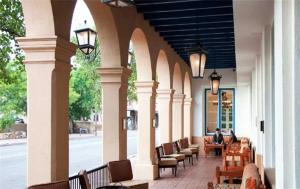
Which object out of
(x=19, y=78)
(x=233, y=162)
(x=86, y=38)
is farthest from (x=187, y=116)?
(x=86, y=38)

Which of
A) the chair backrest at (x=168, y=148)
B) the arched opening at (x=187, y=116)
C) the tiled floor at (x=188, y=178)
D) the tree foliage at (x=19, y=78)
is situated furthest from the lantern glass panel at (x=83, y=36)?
the arched opening at (x=187, y=116)

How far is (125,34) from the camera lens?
28.5 feet

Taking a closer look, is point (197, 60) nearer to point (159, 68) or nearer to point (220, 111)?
point (159, 68)

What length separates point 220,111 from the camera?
20.9 metres

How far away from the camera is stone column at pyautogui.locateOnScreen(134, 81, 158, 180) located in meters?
11.0

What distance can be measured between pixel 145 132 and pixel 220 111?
10.4 meters

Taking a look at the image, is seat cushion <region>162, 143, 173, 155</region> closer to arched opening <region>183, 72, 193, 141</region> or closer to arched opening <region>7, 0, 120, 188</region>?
arched opening <region>183, 72, 193, 141</region>

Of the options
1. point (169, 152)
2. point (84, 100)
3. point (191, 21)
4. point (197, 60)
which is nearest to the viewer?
point (197, 60)

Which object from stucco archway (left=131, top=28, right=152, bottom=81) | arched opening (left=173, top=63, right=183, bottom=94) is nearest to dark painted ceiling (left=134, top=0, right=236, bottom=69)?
stucco archway (left=131, top=28, right=152, bottom=81)

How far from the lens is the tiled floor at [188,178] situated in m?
10.3

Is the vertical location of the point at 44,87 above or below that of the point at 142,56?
below

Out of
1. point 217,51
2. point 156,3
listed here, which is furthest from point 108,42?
point 217,51

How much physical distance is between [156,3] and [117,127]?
2807 mm

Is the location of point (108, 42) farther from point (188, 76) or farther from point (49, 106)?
point (188, 76)
